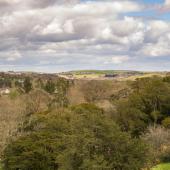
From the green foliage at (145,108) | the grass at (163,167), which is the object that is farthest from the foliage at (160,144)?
the green foliage at (145,108)

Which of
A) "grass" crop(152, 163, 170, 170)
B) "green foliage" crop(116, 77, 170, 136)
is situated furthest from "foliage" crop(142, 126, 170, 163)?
"green foliage" crop(116, 77, 170, 136)

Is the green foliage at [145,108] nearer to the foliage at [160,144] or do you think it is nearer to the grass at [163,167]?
the foliage at [160,144]

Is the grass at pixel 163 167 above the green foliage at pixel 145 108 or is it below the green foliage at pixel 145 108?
below

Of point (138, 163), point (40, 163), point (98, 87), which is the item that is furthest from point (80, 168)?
point (98, 87)

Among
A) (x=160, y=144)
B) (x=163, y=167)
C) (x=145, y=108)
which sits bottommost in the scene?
(x=163, y=167)

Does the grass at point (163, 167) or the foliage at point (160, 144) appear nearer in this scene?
the grass at point (163, 167)

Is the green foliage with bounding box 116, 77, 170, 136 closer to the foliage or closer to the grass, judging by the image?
the foliage

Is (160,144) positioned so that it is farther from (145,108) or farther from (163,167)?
(145,108)

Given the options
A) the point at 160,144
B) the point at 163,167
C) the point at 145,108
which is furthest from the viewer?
the point at 145,108

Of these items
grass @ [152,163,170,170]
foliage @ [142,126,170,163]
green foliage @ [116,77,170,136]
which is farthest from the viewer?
green foliage @ [116,77,170,136]

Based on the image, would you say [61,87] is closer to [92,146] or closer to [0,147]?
[0,147]

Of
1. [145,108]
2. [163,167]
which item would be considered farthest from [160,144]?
[145,108]

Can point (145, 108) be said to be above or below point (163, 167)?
above
